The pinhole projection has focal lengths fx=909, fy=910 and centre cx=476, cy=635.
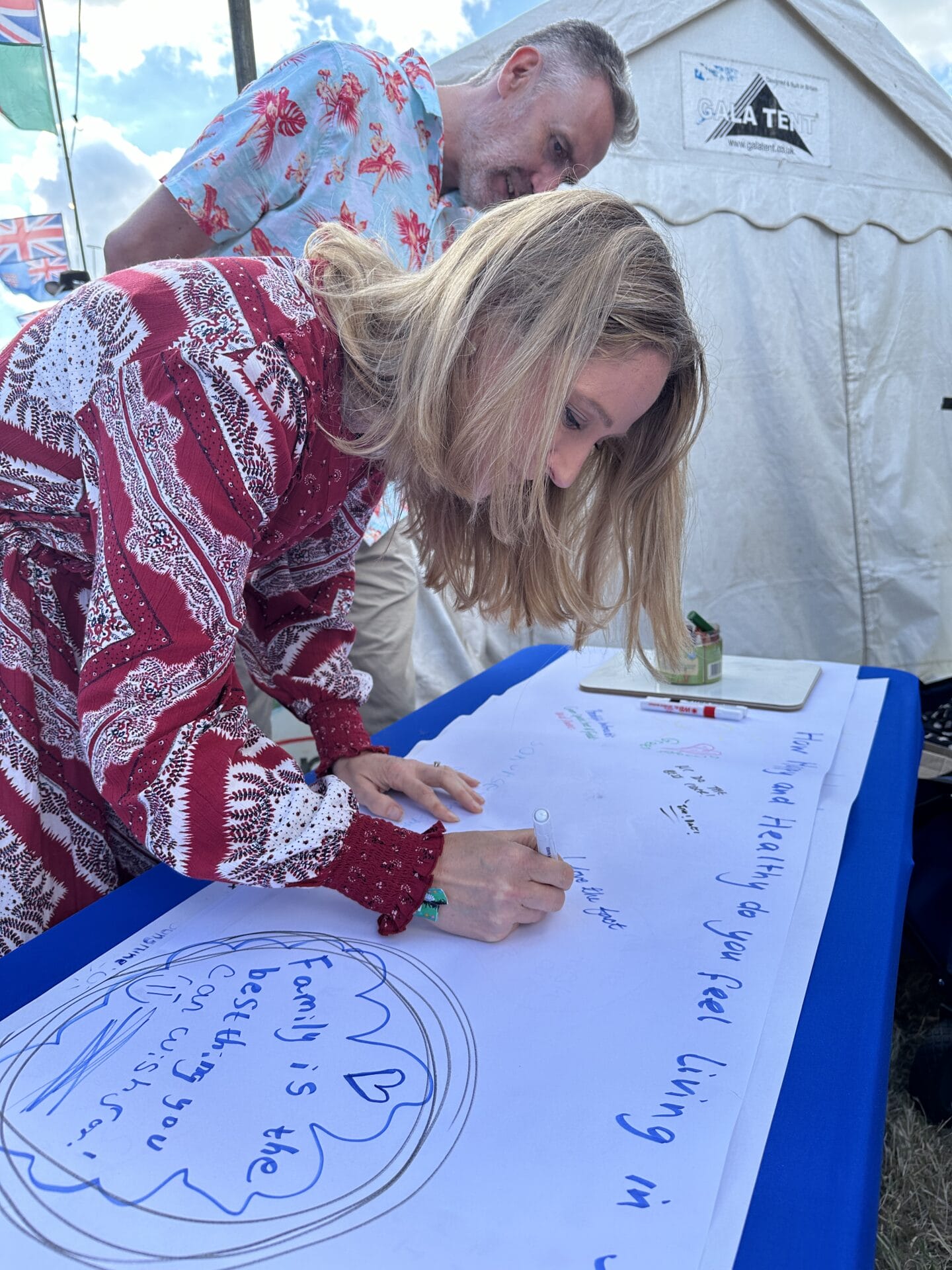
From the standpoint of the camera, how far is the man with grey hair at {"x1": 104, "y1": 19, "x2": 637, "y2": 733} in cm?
114

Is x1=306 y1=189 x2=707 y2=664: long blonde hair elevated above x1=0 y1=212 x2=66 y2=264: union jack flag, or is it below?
below

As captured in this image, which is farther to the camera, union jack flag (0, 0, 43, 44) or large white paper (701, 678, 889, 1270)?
union jack flag (0, 0, 43, 44)

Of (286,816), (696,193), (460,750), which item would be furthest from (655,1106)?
(696,193)

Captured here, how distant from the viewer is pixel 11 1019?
507 mm

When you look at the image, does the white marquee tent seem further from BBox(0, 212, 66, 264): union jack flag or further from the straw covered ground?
the straw covered ground

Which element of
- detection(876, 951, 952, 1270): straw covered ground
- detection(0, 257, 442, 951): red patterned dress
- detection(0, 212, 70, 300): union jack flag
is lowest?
detection(876, 951, 952, 1270): straw covered ground

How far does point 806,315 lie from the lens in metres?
2.43

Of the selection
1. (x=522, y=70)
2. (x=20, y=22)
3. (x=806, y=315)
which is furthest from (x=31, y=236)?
(x=806, y=315)

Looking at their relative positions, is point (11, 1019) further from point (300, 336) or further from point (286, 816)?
point (300, 336)

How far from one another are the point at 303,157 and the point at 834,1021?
112 cm

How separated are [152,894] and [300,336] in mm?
405

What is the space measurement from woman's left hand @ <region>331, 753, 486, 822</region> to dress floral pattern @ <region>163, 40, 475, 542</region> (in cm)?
41

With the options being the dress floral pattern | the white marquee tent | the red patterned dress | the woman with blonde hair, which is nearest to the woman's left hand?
the woman with blonde hair

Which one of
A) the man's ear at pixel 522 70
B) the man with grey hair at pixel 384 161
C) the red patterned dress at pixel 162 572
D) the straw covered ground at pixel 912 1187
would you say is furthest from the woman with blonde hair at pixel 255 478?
the man's ear at pixel 522 70
